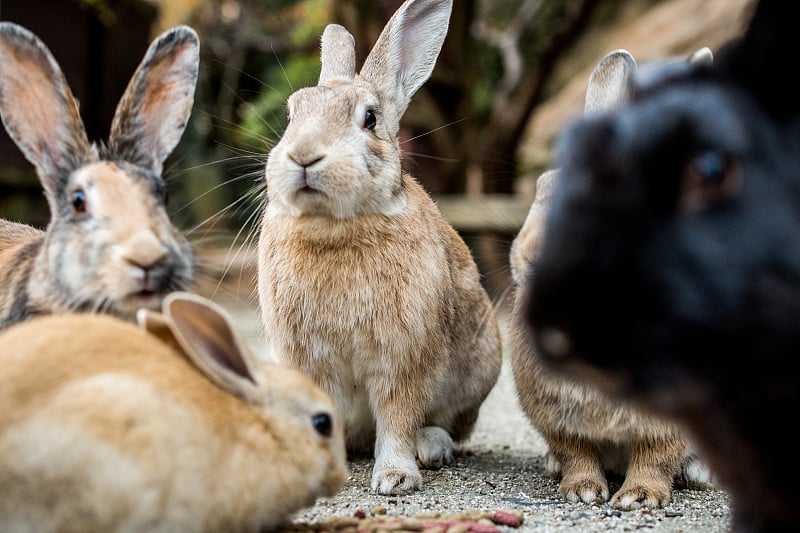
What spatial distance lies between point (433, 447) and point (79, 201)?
2236 millimetres

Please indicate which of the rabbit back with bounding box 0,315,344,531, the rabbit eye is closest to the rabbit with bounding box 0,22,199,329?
the rabbit back with bounding box 0,315,344,531

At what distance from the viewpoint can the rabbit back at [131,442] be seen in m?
2.35

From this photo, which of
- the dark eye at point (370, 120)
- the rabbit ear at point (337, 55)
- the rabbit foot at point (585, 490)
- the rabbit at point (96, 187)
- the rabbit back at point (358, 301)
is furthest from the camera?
the rabbit ear at point (337, 55)

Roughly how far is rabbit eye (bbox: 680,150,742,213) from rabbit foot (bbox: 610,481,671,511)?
6.56 ft

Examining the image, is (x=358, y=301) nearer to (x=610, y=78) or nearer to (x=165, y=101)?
(x=165, y=101)

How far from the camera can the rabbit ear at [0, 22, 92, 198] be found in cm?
333

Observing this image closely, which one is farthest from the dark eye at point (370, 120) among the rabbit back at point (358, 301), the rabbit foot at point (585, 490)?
the rabbit foot at point (585, 490)

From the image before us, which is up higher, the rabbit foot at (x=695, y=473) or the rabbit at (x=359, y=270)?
the rabbit at (x=359, y=270)

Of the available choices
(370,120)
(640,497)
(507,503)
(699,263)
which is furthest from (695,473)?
(699,263)

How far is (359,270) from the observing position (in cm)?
413

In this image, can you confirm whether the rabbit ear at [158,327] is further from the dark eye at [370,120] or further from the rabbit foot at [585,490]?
the rabbit foot at [585,490]

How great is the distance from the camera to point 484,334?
4.93 metres

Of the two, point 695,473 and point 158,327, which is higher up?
point 158,327

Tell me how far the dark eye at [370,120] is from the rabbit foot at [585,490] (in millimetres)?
1822
